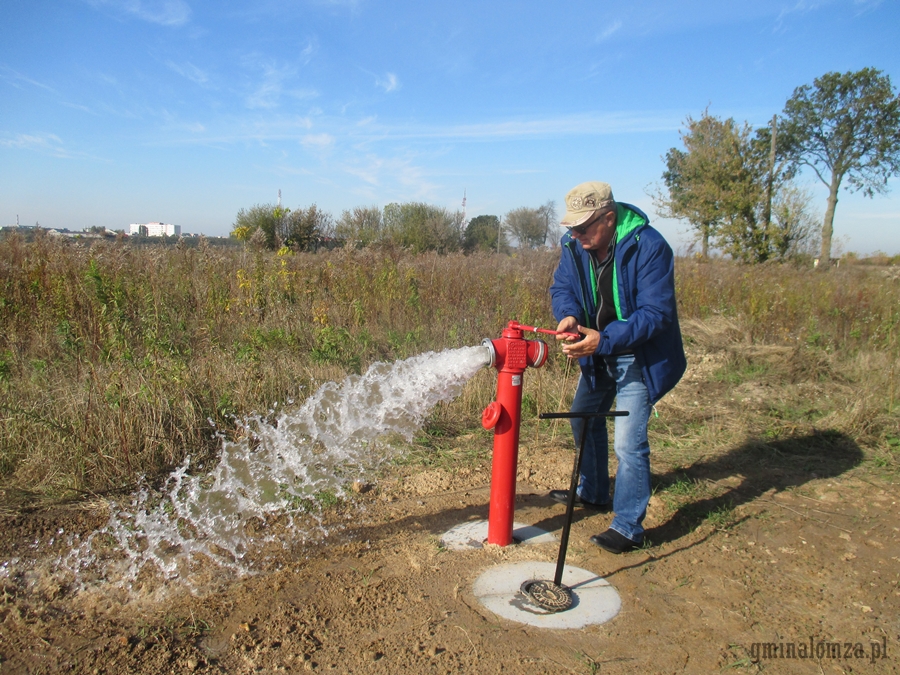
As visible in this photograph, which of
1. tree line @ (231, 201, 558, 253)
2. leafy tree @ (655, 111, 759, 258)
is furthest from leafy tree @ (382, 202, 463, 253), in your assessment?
leafy tree @ (655, 111, 759, 258)

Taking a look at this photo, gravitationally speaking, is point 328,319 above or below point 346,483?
above

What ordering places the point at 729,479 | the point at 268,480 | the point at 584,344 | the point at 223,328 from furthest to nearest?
the point at 223,328 < the point at 729,479 < the point at 268,480 < the point at 584,344

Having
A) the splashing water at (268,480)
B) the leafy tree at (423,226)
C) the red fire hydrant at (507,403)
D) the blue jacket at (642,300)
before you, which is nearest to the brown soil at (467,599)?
the splashing water at (268,480)

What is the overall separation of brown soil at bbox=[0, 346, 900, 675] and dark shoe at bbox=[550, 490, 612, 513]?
0.19ft

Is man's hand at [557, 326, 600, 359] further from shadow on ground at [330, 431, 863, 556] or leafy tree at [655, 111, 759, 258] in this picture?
leafy tree at [655, 111, 759, 258]

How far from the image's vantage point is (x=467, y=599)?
2.70 meters

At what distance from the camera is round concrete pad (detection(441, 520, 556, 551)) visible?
3.21m

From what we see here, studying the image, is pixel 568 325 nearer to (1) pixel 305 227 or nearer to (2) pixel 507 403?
(2) pixel 507 403

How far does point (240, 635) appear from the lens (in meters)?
2.39

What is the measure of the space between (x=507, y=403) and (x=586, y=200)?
1.08 metres

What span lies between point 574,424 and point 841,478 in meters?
2.27

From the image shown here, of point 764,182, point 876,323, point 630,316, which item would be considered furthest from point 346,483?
point 764,182

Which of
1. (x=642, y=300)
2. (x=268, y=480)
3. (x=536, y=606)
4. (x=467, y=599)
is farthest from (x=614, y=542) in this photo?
(x=268, y=480)

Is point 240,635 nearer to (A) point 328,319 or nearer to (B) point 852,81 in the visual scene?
(A) point 328,319
